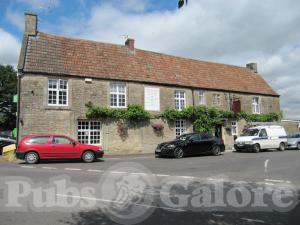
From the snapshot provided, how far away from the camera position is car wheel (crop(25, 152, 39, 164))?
18734 mm

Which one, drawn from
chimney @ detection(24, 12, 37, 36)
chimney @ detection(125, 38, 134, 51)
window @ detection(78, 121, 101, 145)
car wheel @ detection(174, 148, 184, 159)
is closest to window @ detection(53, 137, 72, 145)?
window @ detection(78, 121, 101, 145)

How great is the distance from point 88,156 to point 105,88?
766 cm

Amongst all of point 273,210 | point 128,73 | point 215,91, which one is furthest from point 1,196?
point 215,91

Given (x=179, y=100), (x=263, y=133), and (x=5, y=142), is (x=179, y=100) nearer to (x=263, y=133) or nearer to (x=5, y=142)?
(x=263, y=133)

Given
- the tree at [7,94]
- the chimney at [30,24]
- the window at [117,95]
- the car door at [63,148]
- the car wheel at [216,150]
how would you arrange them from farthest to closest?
the tree at [7,94]
the window at [117,95]
the chimney at [30,24]
the car wheel at [216,150]
the car door at [63,148]

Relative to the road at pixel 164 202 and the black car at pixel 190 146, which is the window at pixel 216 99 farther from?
the road at pixel 164 202


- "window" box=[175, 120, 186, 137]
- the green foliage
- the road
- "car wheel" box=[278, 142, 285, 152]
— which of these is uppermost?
the green foliage

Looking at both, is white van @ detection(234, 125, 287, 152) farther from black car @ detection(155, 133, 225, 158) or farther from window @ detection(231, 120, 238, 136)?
window @ detection(231, 120, 238, 136)

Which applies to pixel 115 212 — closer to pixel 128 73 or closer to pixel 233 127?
pixel 128 73

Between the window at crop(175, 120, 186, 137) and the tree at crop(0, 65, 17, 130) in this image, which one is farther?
the tree at crop(0, 65, 17, 130)

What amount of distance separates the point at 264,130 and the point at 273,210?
2179 centimetres

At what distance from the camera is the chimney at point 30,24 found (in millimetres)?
25609

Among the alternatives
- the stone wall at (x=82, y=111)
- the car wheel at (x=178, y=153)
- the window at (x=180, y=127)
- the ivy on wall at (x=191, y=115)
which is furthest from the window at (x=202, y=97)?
the car wheel at (x=178, y=153)

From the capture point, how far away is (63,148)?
1936 cm
